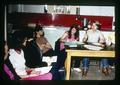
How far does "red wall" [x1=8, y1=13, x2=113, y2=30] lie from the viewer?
113 inches

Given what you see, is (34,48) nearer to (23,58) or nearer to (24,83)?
(23,58)

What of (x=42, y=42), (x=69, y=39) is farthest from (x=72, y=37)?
(x=42, y=42)

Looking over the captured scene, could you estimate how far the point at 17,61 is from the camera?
2.89m

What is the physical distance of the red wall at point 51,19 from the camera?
2876 mm

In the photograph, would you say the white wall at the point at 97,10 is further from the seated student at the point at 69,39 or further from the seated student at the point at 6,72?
the seated student at the point at 6,72

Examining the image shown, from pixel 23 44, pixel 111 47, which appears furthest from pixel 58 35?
pixel 111 47

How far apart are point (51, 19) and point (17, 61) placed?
54 centimetres

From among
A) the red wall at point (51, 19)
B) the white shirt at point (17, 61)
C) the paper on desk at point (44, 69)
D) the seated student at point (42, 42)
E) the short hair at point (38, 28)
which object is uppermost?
the red wall at point (51, 19)

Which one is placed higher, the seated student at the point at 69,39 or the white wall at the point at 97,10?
the white wall at the point at 97,10

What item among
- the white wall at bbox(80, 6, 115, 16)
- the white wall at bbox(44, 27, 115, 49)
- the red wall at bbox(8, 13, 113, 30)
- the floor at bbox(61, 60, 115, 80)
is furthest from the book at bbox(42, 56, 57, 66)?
the white wall at bbox(80, 6, 115, 16)

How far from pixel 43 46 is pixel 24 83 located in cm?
42

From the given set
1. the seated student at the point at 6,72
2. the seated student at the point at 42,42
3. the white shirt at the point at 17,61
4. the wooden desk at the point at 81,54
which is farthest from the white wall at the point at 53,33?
the seated student at the point at 6,72

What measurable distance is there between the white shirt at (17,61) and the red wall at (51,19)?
1.02 ft

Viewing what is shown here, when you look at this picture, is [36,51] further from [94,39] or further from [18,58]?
[94,39]
